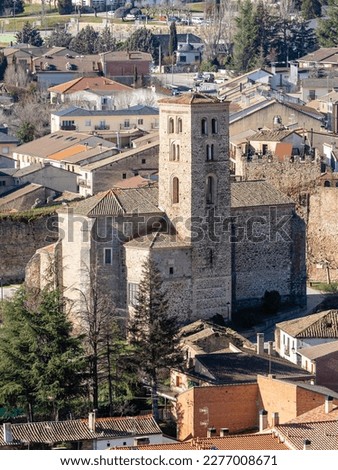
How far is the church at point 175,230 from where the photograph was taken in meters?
58.0

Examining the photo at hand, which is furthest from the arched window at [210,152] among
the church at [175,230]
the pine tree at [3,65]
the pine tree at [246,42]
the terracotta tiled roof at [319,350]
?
the pine tree at [246,42]

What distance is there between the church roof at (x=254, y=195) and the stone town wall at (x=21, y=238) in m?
8.15

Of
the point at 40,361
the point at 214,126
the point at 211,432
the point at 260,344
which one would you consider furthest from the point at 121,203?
the point at 211,432

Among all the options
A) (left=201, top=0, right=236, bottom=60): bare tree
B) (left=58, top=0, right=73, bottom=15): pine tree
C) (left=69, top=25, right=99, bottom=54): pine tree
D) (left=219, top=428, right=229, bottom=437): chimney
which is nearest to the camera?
(left=219, top=428, right=229, bottom=437): chimney

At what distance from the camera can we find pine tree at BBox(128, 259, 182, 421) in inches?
2066

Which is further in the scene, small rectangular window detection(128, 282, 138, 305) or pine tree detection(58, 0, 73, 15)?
pine tree detection(58, 0, 73, 15)

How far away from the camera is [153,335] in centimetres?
5288

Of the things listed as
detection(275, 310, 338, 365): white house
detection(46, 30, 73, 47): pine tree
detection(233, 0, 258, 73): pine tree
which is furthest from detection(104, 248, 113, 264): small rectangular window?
detection(46, 30, 73, 47): pine tree

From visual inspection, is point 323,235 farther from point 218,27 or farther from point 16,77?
point 218,27

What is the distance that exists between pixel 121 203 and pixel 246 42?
53622mm

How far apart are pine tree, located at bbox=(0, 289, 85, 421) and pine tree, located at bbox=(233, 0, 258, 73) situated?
189 feet

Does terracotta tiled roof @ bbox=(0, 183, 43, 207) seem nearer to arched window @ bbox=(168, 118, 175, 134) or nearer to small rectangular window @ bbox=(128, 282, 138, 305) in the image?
arched window @ bbox=(168, 118, 175, 134)
